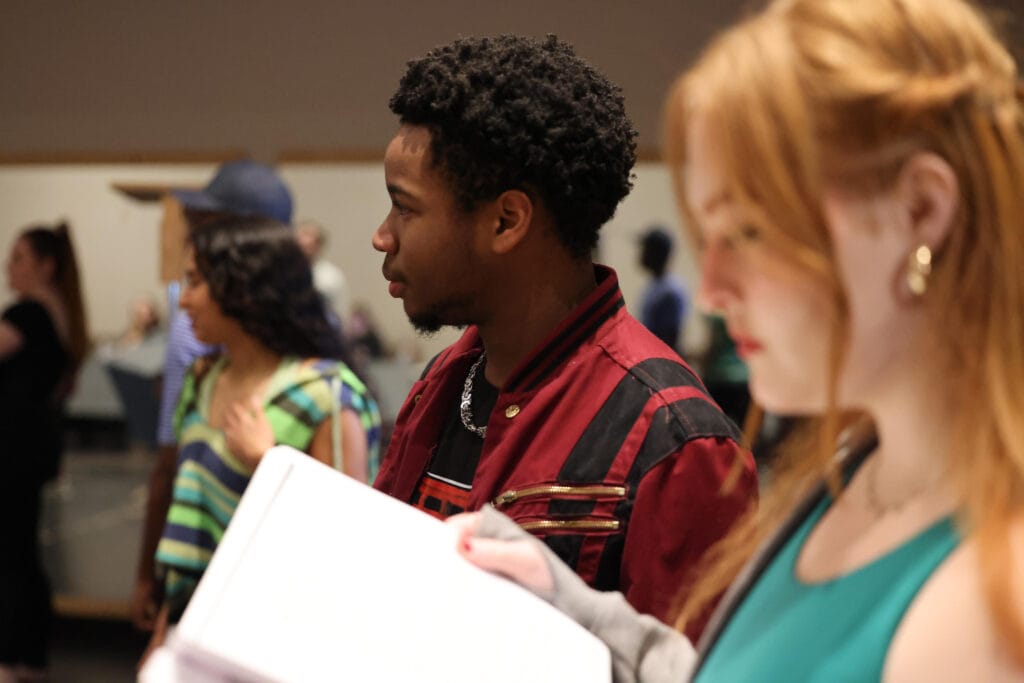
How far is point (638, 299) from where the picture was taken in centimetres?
501

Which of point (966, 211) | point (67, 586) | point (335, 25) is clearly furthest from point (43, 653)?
point (966, 211)

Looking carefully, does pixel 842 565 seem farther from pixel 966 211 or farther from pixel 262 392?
pixel 262 392

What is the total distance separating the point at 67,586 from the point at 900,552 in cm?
493

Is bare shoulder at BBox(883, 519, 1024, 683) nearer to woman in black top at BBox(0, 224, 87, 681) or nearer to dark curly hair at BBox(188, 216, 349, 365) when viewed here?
dark curly hair at BBox(188, 216, 349, 365)

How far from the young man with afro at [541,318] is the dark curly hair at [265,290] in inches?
38.8

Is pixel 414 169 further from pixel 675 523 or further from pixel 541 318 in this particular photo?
pixel 675 523

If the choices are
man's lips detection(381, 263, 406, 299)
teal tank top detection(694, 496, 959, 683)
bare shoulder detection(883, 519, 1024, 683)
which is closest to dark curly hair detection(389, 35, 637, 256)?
man's lips detection(381, 263, 406, 299)

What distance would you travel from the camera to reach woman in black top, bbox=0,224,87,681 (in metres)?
3.78

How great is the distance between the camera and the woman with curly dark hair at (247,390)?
2.18 m

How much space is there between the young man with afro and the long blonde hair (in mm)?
547

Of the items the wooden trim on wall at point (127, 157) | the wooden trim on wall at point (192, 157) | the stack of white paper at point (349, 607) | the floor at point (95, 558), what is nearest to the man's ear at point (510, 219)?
the stack of white paper at point (349, 607)

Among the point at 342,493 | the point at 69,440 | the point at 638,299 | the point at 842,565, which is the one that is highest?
the point at 842,565

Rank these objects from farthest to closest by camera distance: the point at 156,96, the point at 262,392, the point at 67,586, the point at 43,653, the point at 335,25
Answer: the point at 67,586 → the point at 156,96 → the point at 335,25 → the point at 43,653 → the point at 262,392

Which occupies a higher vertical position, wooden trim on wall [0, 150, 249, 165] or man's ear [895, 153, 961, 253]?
man's ear [895, 153, 961, 253]
